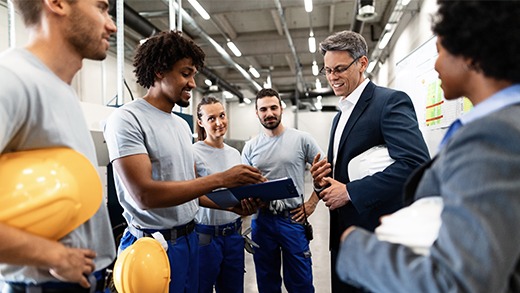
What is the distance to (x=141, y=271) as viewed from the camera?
4.40ft

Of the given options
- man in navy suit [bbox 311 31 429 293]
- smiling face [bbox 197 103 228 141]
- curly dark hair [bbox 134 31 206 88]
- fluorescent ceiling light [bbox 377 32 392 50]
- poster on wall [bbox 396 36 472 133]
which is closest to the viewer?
man in navy suit [bbox 311 31 429 293]

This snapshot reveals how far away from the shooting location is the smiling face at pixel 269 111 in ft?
9.24

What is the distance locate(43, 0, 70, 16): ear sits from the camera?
0.93 meters

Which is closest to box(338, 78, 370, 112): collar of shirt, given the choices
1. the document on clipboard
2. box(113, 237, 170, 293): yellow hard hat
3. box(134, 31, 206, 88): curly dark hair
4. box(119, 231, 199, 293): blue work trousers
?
the document on clipboard

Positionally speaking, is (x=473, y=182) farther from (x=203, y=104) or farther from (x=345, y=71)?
(x=203, y=104)

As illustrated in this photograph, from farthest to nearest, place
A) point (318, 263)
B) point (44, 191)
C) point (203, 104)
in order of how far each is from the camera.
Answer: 1. point (318, 263)
2. point (203, 104)
3. point (44, 191)

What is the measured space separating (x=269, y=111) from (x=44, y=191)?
7.24 ft

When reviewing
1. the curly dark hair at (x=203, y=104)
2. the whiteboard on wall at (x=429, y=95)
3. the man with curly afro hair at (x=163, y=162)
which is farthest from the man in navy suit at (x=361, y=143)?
the whiteboard on wall at (x=429, y=95)

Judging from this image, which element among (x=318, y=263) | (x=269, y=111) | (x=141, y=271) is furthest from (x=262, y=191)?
(x=318, y=263)

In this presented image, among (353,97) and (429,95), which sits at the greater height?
(429,95)

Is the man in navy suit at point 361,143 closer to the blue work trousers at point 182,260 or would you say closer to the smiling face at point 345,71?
the smiling face at point 345,71

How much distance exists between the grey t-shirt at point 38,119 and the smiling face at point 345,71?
1.23 m

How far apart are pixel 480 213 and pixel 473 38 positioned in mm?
300

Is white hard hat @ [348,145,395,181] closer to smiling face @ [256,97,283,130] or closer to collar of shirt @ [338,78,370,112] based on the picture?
collar of shirt @ [338,78,370,112]
